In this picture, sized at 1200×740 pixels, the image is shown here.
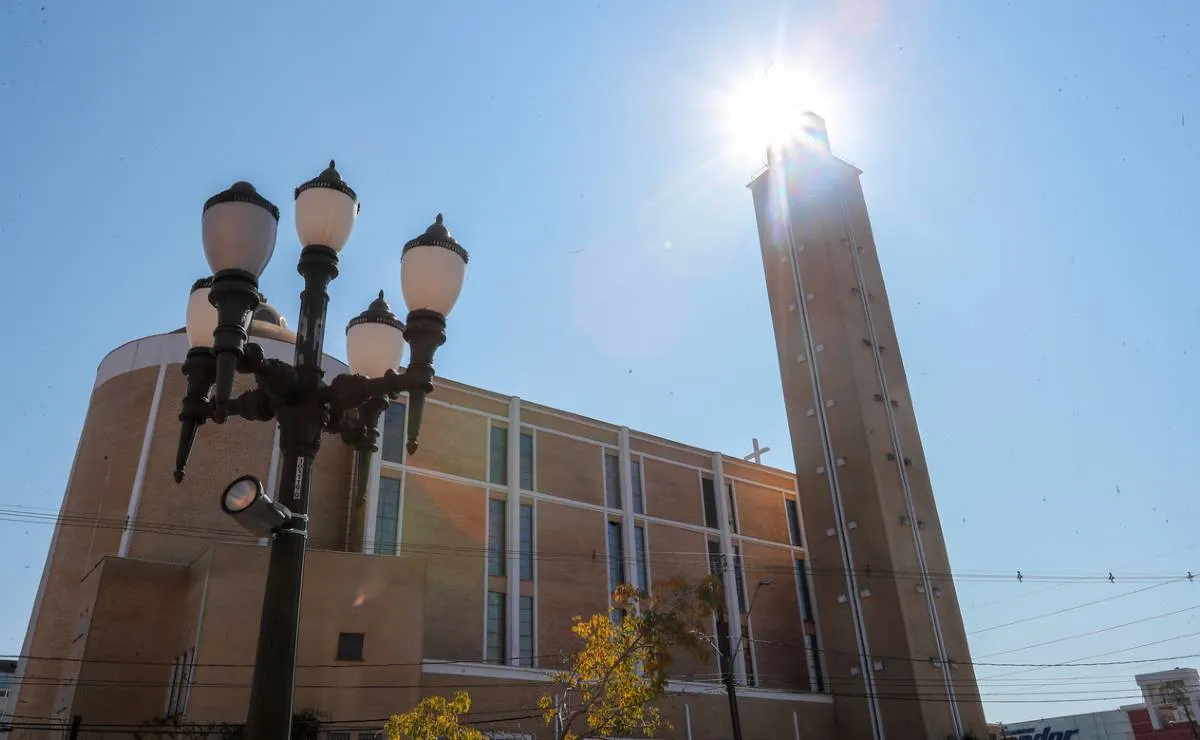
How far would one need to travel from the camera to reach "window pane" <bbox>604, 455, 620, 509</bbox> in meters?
41.8

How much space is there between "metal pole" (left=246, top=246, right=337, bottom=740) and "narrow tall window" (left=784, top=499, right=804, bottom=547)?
148 ft

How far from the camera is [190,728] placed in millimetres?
24438

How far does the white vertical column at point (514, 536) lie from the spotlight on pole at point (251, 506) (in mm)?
30499

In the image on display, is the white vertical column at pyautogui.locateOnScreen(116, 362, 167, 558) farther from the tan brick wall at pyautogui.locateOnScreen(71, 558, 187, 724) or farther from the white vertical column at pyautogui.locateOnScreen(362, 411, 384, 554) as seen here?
the white vertical column at pyautogui.locateOnScreen(362, 411, 384, 554)

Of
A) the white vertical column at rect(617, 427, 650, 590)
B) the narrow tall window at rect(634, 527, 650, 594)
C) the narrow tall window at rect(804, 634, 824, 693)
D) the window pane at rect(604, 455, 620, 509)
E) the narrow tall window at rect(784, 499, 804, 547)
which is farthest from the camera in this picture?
the narrow tall window at rect(784, 499, 804, 547)

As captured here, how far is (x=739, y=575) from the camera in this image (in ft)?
146

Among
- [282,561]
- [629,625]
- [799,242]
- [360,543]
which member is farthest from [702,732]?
[282,561]

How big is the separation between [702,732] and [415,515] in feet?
48.4

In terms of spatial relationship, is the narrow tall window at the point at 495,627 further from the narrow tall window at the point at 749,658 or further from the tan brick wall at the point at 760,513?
the tan brick wall at the point at 760,513

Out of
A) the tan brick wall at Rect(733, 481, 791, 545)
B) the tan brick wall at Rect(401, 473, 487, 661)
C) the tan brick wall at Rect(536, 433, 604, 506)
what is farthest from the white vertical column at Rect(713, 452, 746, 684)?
the tan brick wall at Rect(401, 473, 487, 661)

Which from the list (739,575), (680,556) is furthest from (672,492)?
(739,575)

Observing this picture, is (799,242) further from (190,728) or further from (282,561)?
(282,561)

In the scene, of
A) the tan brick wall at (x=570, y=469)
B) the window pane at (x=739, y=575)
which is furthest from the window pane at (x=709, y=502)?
the tan brick wall at (x=570, y=469)

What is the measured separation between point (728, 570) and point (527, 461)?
39.4 feet
